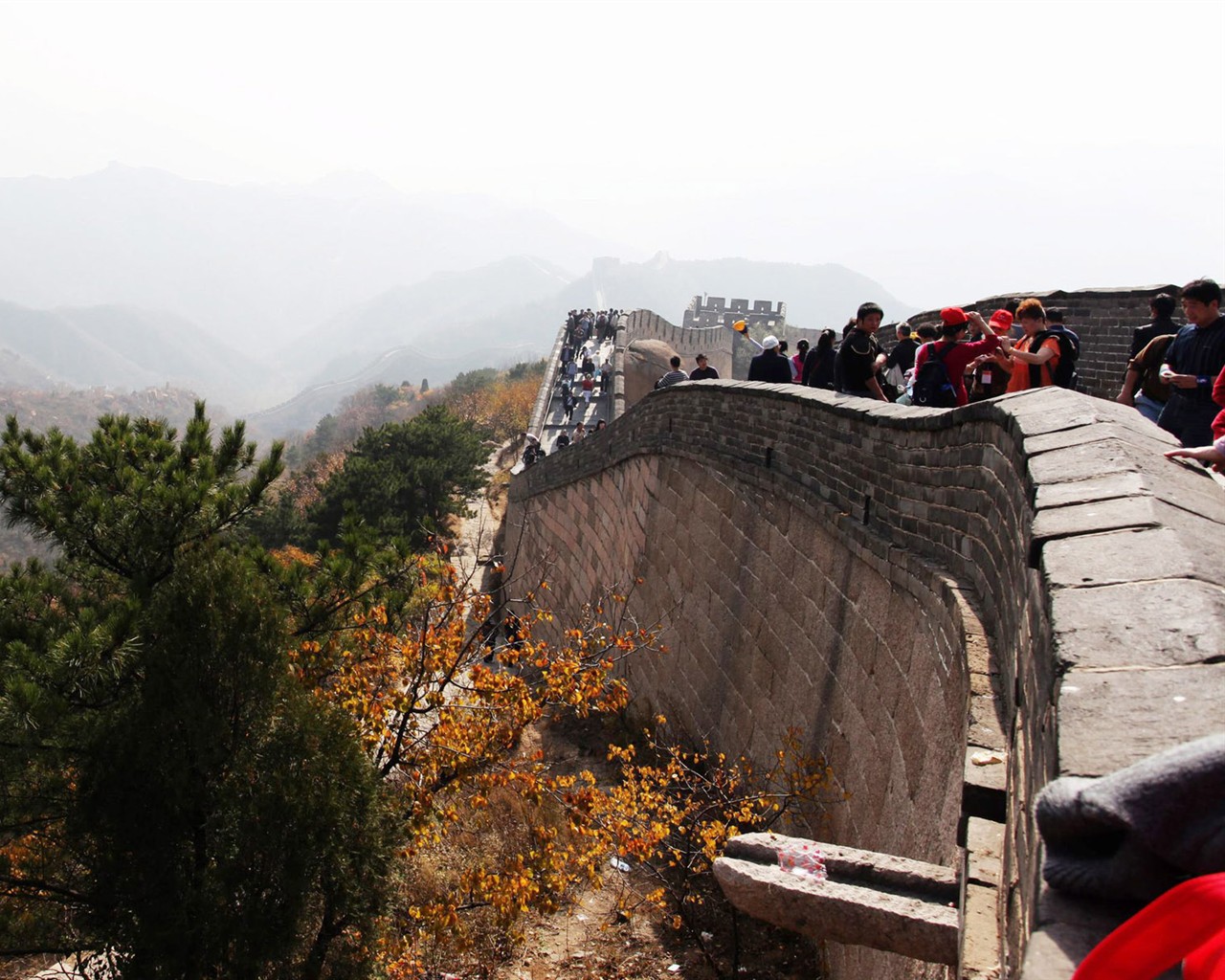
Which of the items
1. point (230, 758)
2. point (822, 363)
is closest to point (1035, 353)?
point (822, 363)

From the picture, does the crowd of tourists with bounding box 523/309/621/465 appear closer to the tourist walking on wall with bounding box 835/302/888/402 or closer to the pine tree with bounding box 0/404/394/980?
the tourist walking on wall with bounding box 835/302/888/402

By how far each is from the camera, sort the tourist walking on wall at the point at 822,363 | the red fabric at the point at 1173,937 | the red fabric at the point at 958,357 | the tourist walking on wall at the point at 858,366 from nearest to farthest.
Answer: the red fabric at the point at 1173,937, the red fabric at the point at 958,357, the tourist walking on wall at the point at 858,366, the tourist walking on wall at the point at 822,363

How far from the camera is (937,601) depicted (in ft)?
13.9

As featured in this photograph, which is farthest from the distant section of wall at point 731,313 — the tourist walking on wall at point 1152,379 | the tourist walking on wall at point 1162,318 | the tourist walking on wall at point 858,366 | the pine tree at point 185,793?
the pine tree at point 185,793

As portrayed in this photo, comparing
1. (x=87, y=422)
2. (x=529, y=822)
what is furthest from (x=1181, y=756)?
(x=87, y=422)

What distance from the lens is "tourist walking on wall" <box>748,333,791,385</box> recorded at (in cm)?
970

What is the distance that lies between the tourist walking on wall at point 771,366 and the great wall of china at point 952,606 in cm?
56

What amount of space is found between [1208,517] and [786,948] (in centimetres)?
425

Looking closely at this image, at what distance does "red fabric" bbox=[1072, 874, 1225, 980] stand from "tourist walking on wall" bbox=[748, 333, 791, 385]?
8.64 m

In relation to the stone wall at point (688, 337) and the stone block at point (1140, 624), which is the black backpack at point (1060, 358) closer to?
the stone block at point (1140, 624)

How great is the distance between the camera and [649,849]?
667 centimetres

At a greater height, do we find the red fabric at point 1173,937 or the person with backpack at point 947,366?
the person with backpack at point 947,366

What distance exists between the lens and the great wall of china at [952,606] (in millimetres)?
Result: 1813

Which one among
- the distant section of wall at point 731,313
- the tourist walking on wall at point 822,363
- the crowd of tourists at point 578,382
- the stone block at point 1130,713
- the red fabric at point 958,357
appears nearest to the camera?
the stone block at point 1130,713
